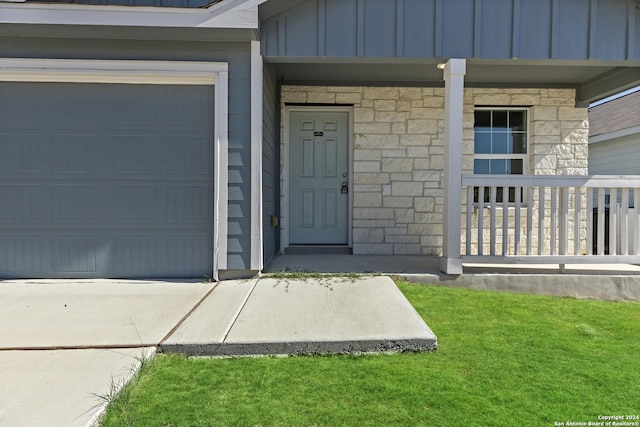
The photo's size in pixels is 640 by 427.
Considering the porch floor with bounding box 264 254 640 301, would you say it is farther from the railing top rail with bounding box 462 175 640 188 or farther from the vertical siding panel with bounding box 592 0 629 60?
the vertical siding panel with bounding box 592 0 629 60

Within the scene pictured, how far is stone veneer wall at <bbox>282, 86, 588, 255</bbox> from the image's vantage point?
5.62m

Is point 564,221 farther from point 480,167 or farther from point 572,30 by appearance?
point 572,30

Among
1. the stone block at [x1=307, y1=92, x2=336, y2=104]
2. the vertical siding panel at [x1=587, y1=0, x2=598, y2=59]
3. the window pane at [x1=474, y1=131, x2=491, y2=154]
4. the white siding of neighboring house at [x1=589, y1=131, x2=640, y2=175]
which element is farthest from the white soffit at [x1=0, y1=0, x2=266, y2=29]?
the white siding of neighboring house at [x1=589, y1=131, x2=640, y2=175]

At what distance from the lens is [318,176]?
573 centimetres

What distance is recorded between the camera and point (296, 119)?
18.8ft

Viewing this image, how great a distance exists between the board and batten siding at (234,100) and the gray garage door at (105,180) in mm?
273

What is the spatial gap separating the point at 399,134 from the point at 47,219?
14.8 ft

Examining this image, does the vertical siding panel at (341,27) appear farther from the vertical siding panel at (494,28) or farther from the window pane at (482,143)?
the window pane at (482,143)

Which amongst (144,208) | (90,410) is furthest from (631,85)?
(90,410)

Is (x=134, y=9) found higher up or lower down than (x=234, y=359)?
higher up

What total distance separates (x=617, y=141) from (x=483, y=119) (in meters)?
5.99

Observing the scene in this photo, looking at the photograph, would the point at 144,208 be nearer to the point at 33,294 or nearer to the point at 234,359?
the point at 33,294

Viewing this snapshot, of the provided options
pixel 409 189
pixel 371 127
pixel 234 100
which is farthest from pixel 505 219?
pixel 234 100

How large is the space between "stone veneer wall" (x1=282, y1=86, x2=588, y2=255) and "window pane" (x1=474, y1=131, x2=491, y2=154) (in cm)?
17
